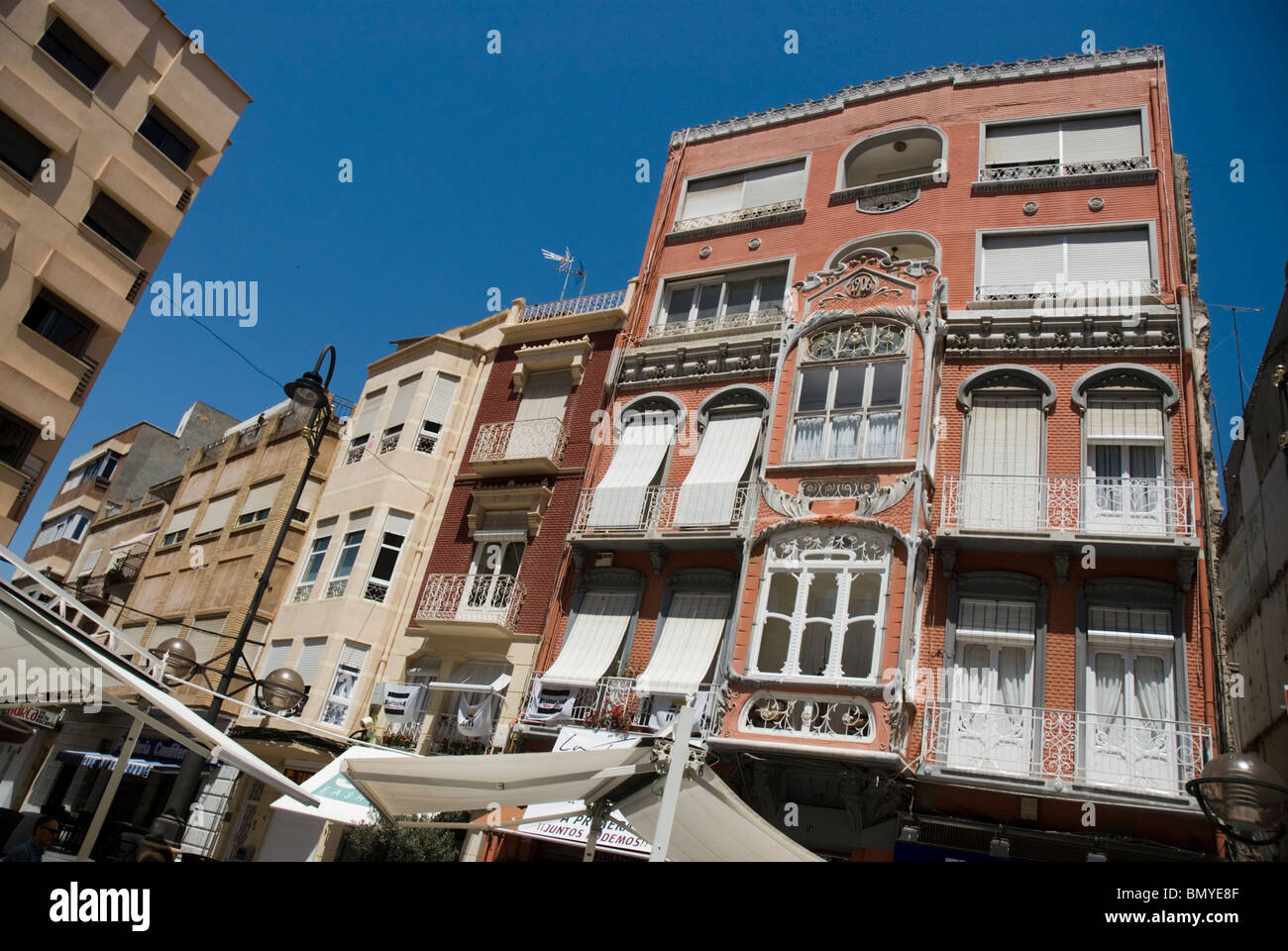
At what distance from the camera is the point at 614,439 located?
20688 millimetres

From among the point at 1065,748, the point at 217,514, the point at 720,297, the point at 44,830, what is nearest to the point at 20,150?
the point at 217,514

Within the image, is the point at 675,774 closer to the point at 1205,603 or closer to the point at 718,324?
the point at 1205,603

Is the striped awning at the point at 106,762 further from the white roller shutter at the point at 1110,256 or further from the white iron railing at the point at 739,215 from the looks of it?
the white roller shutter at the point at 1110,256

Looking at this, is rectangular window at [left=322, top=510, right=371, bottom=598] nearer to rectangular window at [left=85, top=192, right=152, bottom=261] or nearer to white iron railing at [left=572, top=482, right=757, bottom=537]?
white iron railing at [left=572, top=482, right=757, bottom=537]

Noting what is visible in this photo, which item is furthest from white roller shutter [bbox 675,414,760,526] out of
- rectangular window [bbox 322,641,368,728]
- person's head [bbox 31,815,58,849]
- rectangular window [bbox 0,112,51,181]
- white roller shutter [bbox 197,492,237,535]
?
white roller shutter [bbox 197,492,237,535]

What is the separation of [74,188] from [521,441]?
12952 mm

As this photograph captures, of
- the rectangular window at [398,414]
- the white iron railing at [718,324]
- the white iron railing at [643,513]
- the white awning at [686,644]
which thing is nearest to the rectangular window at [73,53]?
the rectangular window at [398,414]

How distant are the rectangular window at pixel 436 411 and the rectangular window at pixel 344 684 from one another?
579 centimetres

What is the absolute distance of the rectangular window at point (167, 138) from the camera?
948 inches

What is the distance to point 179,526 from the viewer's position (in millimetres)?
32406

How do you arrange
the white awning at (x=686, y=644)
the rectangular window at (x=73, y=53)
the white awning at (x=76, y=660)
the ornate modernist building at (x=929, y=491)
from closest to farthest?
the white awning at (x=76, y=660) → the ornate modernist building at (x=929, y=491) → the white awning at (x=686, y=644) → the rectangular window at (x=73, y=53)
